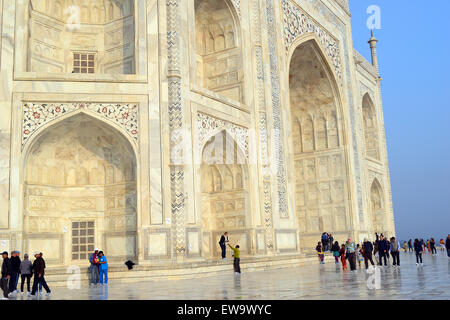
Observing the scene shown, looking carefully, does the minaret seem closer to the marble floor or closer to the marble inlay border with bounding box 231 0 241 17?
the marble inlay border with bounding box 231 0 241 17

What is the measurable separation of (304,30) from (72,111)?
13880mm

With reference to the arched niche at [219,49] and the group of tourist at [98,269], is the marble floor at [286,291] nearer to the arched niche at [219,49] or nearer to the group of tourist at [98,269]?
the group of tourist at [98,269]

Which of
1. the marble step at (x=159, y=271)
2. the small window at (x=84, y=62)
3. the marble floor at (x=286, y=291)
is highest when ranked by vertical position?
the small window at (x=84, y=62)

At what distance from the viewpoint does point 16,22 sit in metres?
14.6

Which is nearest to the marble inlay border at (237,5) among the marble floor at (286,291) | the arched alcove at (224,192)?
the arched alcove at (224,192)

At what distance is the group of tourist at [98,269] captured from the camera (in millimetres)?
11977

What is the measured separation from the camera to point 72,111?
573 inches

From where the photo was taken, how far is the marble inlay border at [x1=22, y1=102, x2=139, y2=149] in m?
14.2

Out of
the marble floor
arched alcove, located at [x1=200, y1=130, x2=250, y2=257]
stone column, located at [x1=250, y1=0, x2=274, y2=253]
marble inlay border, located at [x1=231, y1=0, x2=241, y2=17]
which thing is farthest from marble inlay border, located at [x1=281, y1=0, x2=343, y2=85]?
the marble floor

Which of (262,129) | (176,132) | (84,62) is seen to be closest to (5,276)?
(176,132)

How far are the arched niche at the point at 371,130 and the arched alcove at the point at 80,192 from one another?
23.6 meters
